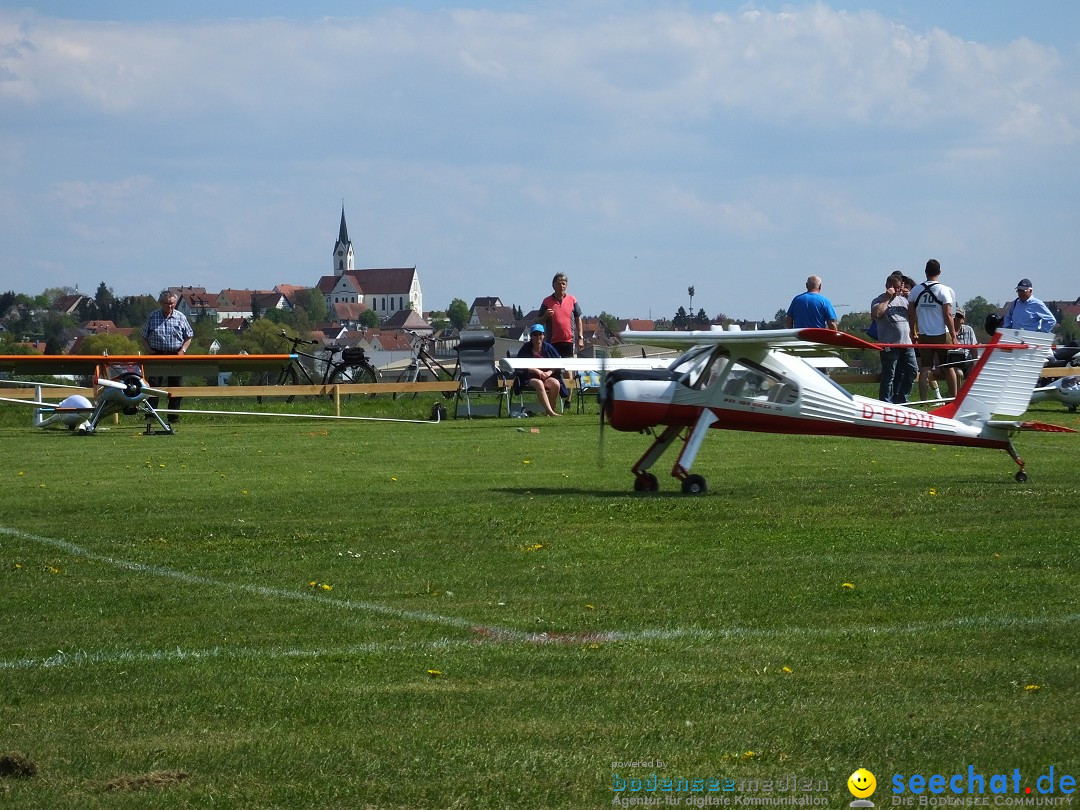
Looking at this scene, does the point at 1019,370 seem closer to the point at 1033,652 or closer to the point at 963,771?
the point at 1033,652

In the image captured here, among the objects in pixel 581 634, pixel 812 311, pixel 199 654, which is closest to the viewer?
pixel 199 654

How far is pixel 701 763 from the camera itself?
453 centimetres

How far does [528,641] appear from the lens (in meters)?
6.41

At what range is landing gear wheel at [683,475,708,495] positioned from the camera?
12156mm

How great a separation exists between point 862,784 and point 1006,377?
9431 mm

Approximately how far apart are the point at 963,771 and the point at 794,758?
0.52 metres

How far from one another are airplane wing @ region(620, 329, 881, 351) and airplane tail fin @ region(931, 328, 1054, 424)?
171 centimetres

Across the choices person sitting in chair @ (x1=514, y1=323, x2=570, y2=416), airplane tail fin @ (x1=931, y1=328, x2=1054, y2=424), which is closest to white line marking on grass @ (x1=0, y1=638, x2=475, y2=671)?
airplane tail fin @ (x1=931, y1=328, x2=1054, y2=424)

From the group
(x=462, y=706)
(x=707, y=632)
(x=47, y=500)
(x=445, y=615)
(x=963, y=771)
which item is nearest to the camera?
(x=963, y=771)

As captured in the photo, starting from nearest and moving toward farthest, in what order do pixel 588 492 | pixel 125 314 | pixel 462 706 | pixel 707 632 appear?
pixel 462 706
pixel 707 632
pixel 588 492
pixel 125 314

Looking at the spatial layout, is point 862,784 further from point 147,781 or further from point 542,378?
point 542,378

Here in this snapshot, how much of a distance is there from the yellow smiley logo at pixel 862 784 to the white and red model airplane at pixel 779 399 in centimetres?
809

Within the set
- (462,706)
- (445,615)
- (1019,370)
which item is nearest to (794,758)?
(462,706)

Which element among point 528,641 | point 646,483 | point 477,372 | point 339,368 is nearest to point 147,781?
point 528,641
